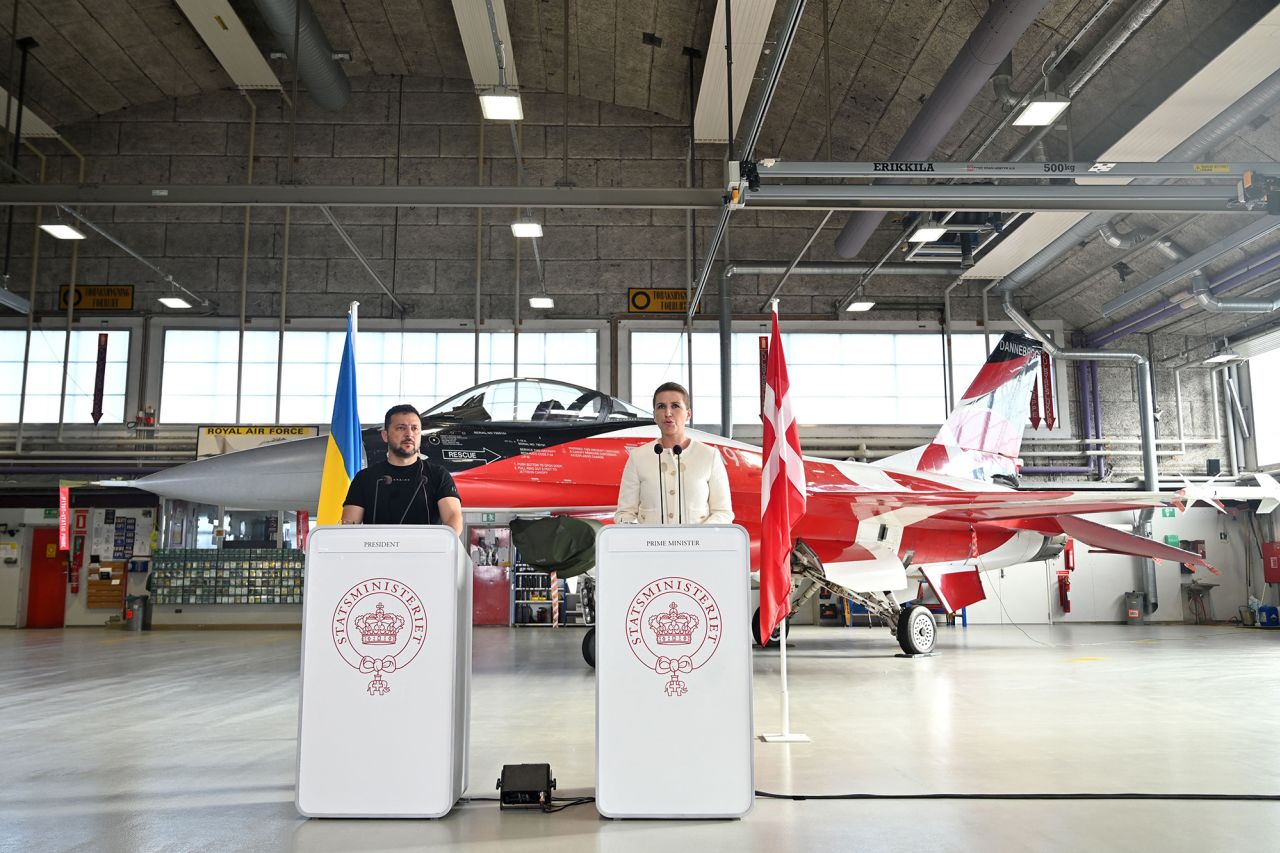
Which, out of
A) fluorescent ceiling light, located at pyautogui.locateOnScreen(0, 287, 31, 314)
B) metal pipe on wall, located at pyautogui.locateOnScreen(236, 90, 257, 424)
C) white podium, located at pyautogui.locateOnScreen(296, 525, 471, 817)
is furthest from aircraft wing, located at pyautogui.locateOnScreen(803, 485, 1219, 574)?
fluorescent ceiling light, located at pyautogui.locateOnScreen(0, 287, 31, 314)

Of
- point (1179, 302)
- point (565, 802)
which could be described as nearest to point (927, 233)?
point (1179, 302)

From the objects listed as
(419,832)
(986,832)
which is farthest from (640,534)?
(986,832)

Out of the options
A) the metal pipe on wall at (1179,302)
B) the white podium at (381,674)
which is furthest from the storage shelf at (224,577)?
the metal pipe on wall at (1179,302)

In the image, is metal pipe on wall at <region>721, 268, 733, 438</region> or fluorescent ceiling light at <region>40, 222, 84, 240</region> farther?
metal pipe on wall at <region>721, 268, 733, 438</region>

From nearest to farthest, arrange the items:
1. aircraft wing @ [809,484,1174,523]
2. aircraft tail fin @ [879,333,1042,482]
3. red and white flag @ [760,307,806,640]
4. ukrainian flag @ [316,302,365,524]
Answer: red and white flag @ [760,307,806,640] < ukrainian flag @ [316,302,365,524] < aircraft wing @ [809,484,1174,523] < aircraft tail fin @ [879,333,1042,482]

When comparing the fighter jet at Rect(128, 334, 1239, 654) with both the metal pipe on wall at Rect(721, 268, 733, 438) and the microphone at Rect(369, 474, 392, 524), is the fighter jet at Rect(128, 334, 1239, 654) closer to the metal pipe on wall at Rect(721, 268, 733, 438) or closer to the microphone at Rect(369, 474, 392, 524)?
the microphone at Rect(369, 474, 392, 524)

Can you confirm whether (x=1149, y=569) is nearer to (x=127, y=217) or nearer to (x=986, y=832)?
(x=986, y=832)

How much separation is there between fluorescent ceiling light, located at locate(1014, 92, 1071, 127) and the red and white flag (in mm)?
5900

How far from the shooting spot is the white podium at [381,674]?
3.13 meters

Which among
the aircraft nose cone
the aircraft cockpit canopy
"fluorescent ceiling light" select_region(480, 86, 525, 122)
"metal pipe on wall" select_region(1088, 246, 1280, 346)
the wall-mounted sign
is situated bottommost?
the aircraft nose cone

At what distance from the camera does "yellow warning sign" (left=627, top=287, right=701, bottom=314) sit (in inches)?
677

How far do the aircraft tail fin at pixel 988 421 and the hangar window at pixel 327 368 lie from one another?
6.87 meters

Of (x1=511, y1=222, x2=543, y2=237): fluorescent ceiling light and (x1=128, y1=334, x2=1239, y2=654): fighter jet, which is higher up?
(x1=511, y1=222, x2=543, y2=237): fluorescent ceiling light

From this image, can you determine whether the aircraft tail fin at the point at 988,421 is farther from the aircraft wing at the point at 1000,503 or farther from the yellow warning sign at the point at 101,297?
the yellow warning sign at the point at 101,297
